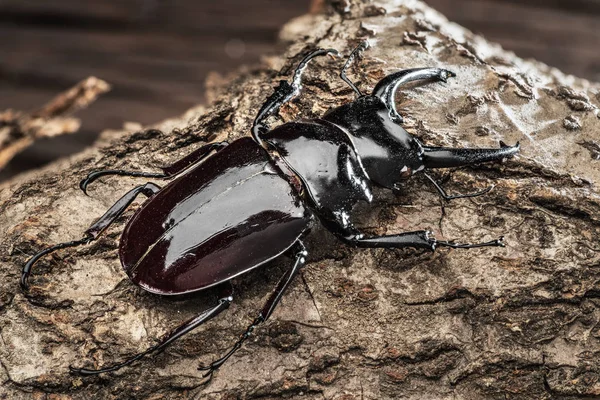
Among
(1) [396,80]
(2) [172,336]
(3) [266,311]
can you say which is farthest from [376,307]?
(1) [396,80]

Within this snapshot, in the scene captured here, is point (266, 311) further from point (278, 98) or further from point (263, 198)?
point (278, 98)

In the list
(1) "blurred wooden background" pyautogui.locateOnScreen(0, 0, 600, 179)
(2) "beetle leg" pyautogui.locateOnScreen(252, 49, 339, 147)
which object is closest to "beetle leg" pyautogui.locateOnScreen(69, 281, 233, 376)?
(2) "beetle leg" pyautogui.locateOnScreen(252, 49, 339, 147)

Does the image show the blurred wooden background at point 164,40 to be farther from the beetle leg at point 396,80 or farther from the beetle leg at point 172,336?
the beetle leg at point 172,336

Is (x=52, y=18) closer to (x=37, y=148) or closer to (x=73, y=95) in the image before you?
(x=37, y=148)

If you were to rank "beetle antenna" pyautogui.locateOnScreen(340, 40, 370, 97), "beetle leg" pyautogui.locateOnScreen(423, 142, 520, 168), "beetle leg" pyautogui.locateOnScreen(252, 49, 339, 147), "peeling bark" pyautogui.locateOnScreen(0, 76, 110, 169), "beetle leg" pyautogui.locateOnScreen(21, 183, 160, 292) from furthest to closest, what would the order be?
"peeling bark" pyautogui.locateOnScreen(0, 76, 110, 169), "beetle antenna" pyautogui.locateOnScreen(340, 40, 370, 97), "beetle leg" pyautogui.locateOnScreen(252, 49, 339, 147), "beetle leg" pyautogui.locateOnScreen(423, 142, 520, 168), "beetle leg" pyautogui.locateOnScreen(21, 183, 160, 292)

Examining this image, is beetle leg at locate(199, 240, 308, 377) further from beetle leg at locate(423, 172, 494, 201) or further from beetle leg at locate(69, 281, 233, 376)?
beetle leg at locate(423, 172, 494, 201)

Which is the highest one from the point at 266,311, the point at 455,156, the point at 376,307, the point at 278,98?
the point at 278,98

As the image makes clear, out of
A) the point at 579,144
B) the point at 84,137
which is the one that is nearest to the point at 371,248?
the point at 579,144
